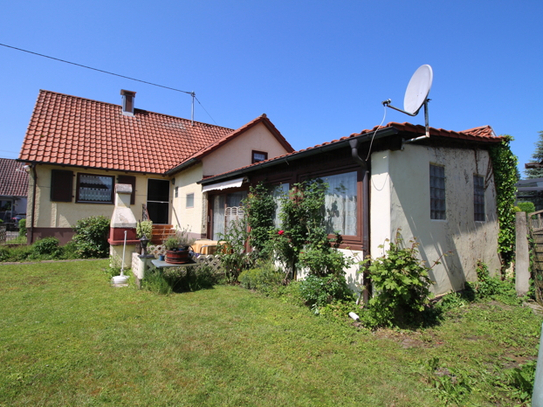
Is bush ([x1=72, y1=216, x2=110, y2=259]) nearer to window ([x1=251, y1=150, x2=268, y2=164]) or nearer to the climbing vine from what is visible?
window ([x1=251, y1=150, x2=268, y2=164])

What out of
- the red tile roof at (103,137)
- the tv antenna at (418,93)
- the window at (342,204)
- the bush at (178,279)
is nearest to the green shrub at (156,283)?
the bush at (178,279)

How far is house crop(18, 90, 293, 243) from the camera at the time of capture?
508 inches

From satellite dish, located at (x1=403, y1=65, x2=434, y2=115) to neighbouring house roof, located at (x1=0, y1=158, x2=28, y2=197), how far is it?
34.4 m

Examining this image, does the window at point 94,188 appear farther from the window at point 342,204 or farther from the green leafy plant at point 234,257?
the window at point 342,204

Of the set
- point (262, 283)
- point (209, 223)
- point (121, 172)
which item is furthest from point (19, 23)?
point (262, 283)

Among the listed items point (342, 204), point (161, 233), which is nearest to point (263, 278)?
point (342, 204)

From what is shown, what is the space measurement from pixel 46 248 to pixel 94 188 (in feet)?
11.2

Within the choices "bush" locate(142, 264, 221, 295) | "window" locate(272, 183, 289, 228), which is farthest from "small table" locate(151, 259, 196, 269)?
"window" locate(272, 183, 289, 228)

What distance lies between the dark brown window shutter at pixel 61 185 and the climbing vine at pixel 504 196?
52.9ft

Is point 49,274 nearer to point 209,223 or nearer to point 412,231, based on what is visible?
point 209,223

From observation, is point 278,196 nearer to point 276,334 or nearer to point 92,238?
point 276,334

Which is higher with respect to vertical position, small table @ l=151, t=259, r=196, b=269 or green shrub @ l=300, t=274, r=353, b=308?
small table @ l=151, t=259, r=196, b=269

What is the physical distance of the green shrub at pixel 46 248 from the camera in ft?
38.0

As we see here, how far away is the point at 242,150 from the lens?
14.5 m
